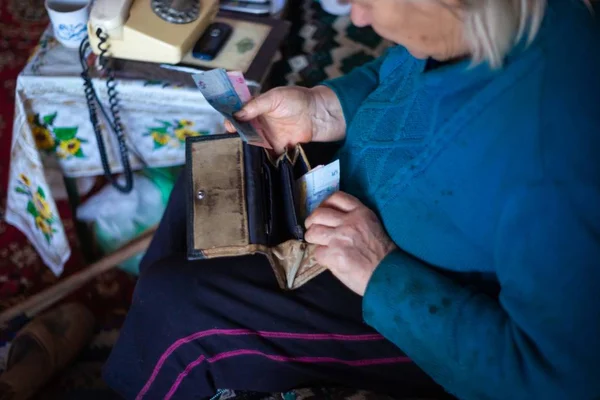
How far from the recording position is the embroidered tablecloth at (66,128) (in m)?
1.23

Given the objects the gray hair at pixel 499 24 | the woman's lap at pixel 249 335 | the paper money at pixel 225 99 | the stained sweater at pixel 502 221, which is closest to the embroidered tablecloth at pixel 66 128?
the paper money at pixel 225 99

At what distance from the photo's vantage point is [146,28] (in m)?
1.20

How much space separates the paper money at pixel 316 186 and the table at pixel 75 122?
295 millimetres

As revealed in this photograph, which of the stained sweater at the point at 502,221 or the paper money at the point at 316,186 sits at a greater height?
the stained sweater at the point at 502,221

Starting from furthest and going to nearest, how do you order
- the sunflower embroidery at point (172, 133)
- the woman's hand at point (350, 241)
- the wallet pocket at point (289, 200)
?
the sunflower embroidery at point (172, 133), the wallet pocket at point (289, 200), the woman's hand at point (350, 241)

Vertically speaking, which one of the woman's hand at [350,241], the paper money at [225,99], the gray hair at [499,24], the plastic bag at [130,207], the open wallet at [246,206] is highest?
the gray hair at [499,24]

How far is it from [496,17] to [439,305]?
38 cm

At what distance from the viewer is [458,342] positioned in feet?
2.56

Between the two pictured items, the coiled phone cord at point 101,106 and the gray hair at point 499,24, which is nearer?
the gray hair at point 499,24

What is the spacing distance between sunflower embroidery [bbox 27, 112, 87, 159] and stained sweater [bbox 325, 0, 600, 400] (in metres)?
0.81

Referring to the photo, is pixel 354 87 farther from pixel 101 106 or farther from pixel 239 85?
pixel 101 106

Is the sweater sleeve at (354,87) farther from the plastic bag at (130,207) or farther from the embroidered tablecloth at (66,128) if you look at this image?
the plastic bag at (130,207)

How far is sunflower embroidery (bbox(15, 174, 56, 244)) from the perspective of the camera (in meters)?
1.38

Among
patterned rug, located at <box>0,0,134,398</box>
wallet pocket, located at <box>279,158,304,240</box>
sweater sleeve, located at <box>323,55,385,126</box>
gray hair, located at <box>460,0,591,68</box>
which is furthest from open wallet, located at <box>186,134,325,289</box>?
patterned rug, located at <box>0,0,134,398</box>
